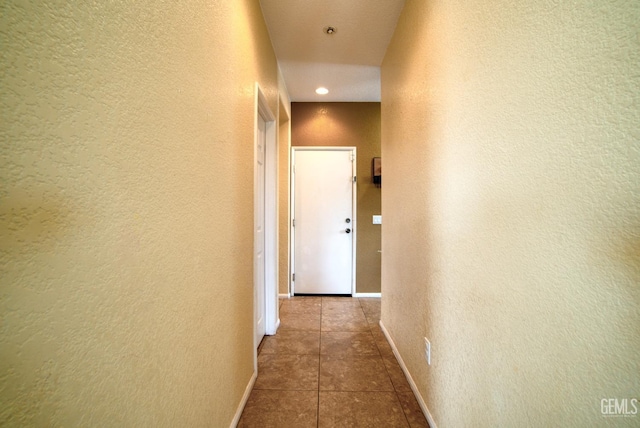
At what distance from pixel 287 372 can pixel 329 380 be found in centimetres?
32

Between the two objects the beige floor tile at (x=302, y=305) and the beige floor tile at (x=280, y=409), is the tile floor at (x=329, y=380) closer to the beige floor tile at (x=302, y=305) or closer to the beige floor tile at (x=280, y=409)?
the beige floor tile at (x=280, y=409)

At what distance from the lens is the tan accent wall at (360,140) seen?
3533 millimetres

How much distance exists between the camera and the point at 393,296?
7.00 ft

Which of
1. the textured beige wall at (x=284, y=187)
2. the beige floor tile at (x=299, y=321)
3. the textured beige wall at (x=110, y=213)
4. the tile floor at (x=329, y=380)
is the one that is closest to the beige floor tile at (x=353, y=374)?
the tile floor at (x=329, y=380)

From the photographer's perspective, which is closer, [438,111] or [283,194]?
[438,111]

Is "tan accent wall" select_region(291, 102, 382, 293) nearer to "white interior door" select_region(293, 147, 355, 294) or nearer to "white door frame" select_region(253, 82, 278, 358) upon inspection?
"white interior door" select_region(293, 147, 355, 294)

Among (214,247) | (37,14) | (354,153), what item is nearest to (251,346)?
(214,247)

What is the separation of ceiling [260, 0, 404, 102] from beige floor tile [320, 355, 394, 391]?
263 centimetres

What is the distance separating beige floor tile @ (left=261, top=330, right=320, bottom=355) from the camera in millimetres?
2137

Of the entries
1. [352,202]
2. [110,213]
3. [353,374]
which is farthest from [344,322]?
[110,213]

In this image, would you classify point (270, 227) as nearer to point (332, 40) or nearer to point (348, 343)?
point (348, 343)

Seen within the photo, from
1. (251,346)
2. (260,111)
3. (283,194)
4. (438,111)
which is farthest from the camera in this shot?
(283,194)

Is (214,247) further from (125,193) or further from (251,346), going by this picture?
(251,346)

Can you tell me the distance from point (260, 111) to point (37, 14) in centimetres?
175
